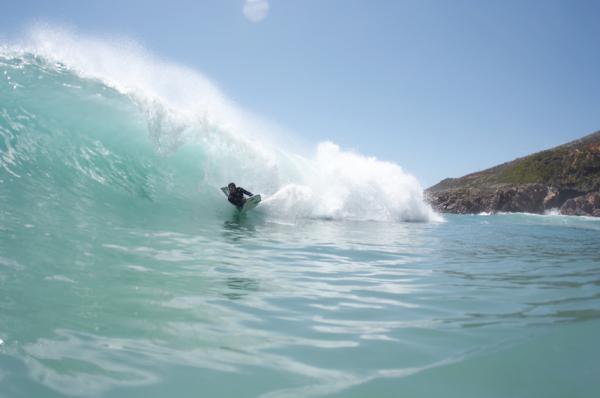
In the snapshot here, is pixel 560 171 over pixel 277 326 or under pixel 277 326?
over

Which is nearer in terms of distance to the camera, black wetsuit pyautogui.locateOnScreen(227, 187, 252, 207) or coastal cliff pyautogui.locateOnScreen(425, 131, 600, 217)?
black wetsuit pyautogui.locateOnScreen(227, 187, 252, 207)

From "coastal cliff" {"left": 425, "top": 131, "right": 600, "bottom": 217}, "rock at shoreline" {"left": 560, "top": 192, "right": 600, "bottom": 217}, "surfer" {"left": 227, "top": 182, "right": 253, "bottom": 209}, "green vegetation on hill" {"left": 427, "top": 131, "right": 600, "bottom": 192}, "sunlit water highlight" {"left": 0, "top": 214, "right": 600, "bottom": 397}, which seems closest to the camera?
"sunlit water highlight" {"left": 0, "top": 214, "right": 600, "bottom": 397}

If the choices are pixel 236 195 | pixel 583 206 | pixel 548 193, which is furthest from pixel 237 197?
pixel 548 193

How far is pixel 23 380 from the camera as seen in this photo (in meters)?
1.95

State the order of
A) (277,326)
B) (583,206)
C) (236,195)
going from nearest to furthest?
(277,326) → (236,195) → (583,206)

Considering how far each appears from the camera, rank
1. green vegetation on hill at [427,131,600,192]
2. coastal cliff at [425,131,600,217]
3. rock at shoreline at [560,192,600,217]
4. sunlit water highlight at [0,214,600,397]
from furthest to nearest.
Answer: green vegetation on hill at [427,131,600,192] → coastal cliff at [425,131,600,217] → rock at shoreline at [560,192,600,217] → sunlit water highlight at [0,214,600,397]

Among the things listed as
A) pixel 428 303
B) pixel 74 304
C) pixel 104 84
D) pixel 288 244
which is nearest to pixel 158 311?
pixel 74 304

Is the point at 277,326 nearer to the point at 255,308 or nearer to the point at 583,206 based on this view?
the point at 255,308

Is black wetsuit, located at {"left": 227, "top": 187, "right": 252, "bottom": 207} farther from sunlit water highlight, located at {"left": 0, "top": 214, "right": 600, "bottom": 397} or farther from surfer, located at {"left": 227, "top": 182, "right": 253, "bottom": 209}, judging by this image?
sunlit water highlight, located at {"left": 0, "top": 214, "right": 600, "bottom": 397}

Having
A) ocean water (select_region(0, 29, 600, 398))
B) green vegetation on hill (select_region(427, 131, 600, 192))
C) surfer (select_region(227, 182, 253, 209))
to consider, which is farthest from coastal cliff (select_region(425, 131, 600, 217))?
ocean water (select_region(0, 29, 600, 398))

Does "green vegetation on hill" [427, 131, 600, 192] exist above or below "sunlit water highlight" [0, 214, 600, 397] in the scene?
above

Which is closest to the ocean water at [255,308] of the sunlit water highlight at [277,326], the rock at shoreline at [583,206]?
the sunlit water highlight at [277,326]

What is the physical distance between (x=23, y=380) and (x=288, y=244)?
5933mm

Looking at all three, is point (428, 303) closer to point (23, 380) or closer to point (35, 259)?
point (23, 380)
